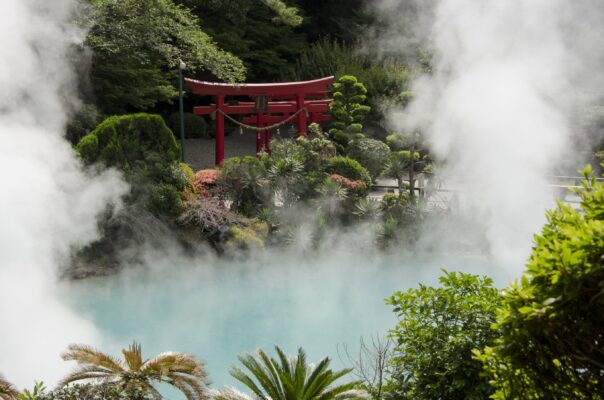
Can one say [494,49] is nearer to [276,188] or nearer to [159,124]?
[276,188]

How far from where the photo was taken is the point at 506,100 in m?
17.5

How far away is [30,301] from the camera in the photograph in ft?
38.5

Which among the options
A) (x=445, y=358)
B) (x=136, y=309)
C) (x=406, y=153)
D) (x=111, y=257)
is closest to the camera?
(x=445, y=358)

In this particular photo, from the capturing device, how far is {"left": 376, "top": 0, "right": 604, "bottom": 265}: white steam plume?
16844 millimetres

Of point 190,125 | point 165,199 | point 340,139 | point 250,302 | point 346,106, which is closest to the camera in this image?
point 250,302

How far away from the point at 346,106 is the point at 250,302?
10577 mm

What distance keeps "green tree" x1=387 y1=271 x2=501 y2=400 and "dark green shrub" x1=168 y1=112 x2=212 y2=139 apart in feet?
67.1

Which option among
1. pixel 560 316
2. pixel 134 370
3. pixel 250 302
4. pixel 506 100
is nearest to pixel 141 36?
pixel 250 302

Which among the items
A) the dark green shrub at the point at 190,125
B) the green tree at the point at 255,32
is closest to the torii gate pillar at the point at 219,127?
the green tree at the point at 255,32

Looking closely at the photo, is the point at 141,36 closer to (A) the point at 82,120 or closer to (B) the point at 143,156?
(A) the point at 82,120

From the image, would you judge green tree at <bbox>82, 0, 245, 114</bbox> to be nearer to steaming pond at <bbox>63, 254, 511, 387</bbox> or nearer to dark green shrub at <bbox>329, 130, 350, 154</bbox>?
dark green shrub at <bbox>329, 130, 350, 154</bbox>

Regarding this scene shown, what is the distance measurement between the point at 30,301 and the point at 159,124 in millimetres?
5705

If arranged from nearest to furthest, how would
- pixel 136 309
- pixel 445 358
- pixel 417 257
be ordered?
pixel 445 358, pixel 136 309, pixel 417 257

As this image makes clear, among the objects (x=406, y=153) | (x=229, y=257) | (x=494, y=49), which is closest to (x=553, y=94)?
(x=494, y=49)
